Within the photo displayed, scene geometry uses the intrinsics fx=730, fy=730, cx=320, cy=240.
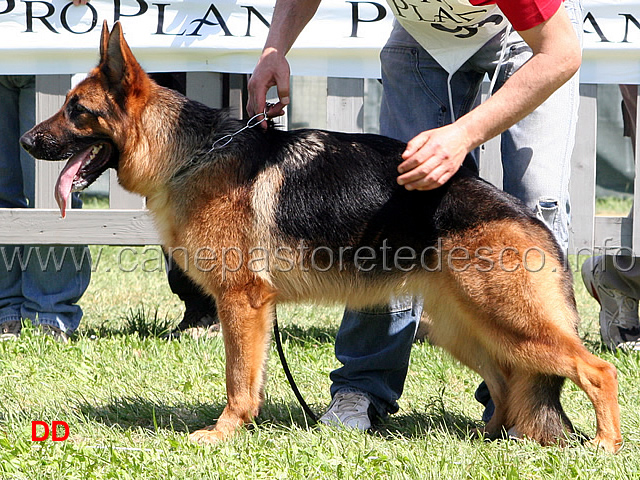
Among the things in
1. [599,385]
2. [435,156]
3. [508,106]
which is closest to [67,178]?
[435,156]

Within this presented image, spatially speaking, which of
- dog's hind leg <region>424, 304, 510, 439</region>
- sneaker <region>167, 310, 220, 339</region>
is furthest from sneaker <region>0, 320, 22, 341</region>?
dog's hind leg <region>424, 304, 510, 439</region>

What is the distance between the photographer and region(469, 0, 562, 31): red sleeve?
8.48ft

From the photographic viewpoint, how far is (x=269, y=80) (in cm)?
335

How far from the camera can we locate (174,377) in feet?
13.3

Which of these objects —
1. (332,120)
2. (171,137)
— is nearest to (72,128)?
(171,137)

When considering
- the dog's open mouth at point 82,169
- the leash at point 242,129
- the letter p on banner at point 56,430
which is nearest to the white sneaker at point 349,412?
the letter p on banner at point 56,430

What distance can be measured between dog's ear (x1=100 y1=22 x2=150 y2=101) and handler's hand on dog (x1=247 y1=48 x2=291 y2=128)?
52cm

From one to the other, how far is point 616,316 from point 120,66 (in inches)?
138

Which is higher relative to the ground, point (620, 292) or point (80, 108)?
point (80, 108)

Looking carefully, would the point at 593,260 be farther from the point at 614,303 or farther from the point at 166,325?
the point at 166,325

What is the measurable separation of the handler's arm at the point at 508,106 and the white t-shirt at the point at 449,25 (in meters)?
0.38

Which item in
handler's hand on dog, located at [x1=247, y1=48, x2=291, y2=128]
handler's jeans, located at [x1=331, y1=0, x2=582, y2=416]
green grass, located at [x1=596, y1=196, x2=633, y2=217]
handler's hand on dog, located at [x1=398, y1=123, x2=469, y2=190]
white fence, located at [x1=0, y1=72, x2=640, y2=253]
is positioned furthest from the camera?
green grass, located at [x1=596, y1=196, x2=633, y2=217]

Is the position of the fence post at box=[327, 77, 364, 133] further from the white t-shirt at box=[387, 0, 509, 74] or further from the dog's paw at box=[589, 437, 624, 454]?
the dog's paw at box=[589, 437, 624, 454]

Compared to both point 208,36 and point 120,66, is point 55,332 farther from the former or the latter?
point 120,66
